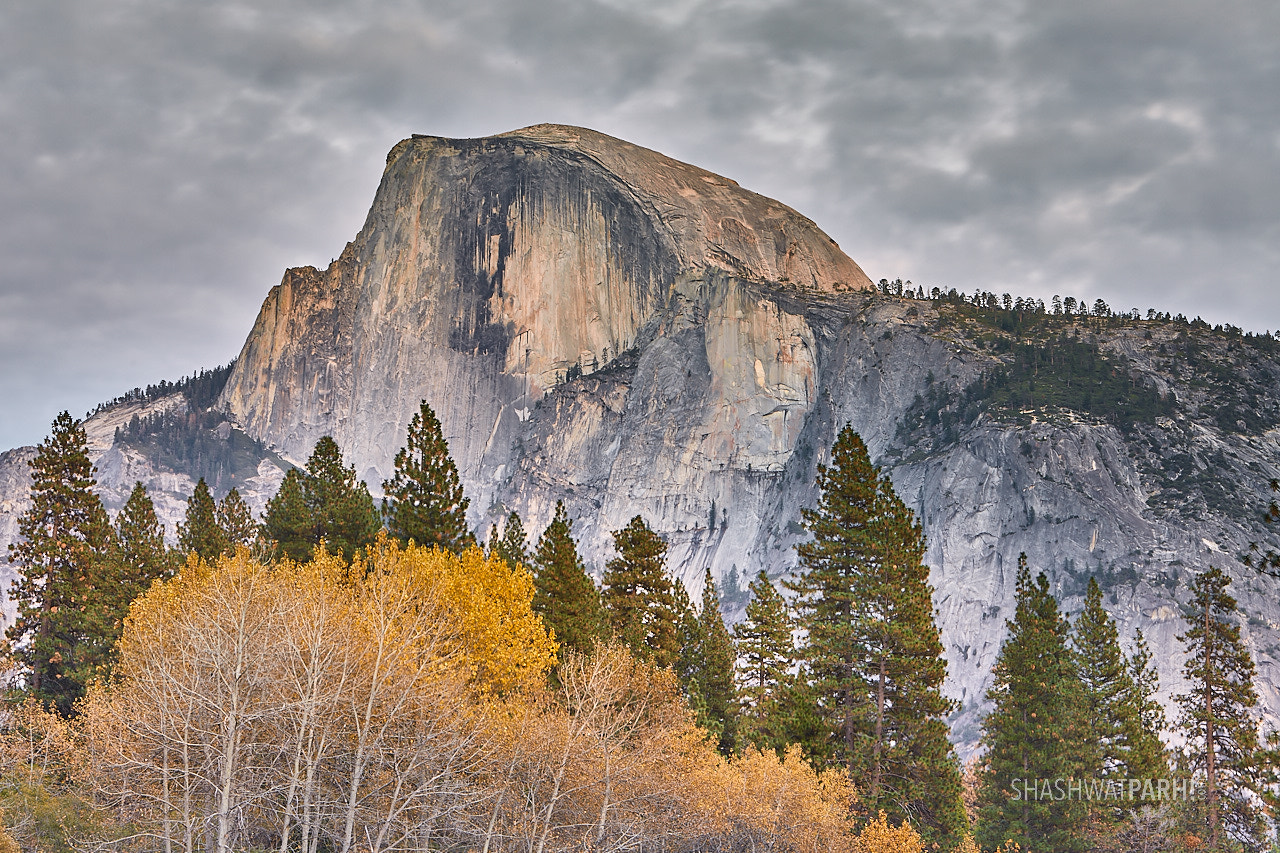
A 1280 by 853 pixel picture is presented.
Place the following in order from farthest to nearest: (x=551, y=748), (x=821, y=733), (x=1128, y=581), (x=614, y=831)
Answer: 1. (x=1128, y=581)
2. (x=821, y=733)
3. (x=614, y=831)
4. (x=551, y=748)

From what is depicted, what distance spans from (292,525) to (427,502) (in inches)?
243

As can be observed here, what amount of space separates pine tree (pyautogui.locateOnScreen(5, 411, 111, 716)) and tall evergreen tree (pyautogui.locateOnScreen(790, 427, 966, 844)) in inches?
1220

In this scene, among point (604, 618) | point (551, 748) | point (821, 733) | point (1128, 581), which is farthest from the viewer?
point (1128, 581)

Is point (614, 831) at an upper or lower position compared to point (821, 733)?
lower

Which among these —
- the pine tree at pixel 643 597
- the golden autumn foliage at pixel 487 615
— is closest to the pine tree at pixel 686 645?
the pine tree at pixel 643 597

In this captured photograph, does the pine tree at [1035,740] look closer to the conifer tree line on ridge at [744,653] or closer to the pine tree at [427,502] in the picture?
the conifer tree line on ridge at [744,653]

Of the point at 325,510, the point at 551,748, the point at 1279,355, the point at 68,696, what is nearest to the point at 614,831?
the point at 551,748

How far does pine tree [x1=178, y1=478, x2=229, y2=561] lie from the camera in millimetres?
54719

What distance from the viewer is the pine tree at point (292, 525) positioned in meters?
49.9

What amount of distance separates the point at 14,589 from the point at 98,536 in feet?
14.8

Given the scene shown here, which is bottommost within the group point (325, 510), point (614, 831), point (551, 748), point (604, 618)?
point (614, 831)

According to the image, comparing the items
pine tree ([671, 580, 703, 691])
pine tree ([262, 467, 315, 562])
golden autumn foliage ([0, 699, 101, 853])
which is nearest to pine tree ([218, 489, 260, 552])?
pine tree ([262, 467, 315, 562])

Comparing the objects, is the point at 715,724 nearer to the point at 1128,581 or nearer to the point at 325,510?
the point at 325,510

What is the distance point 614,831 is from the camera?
36.9 meters
